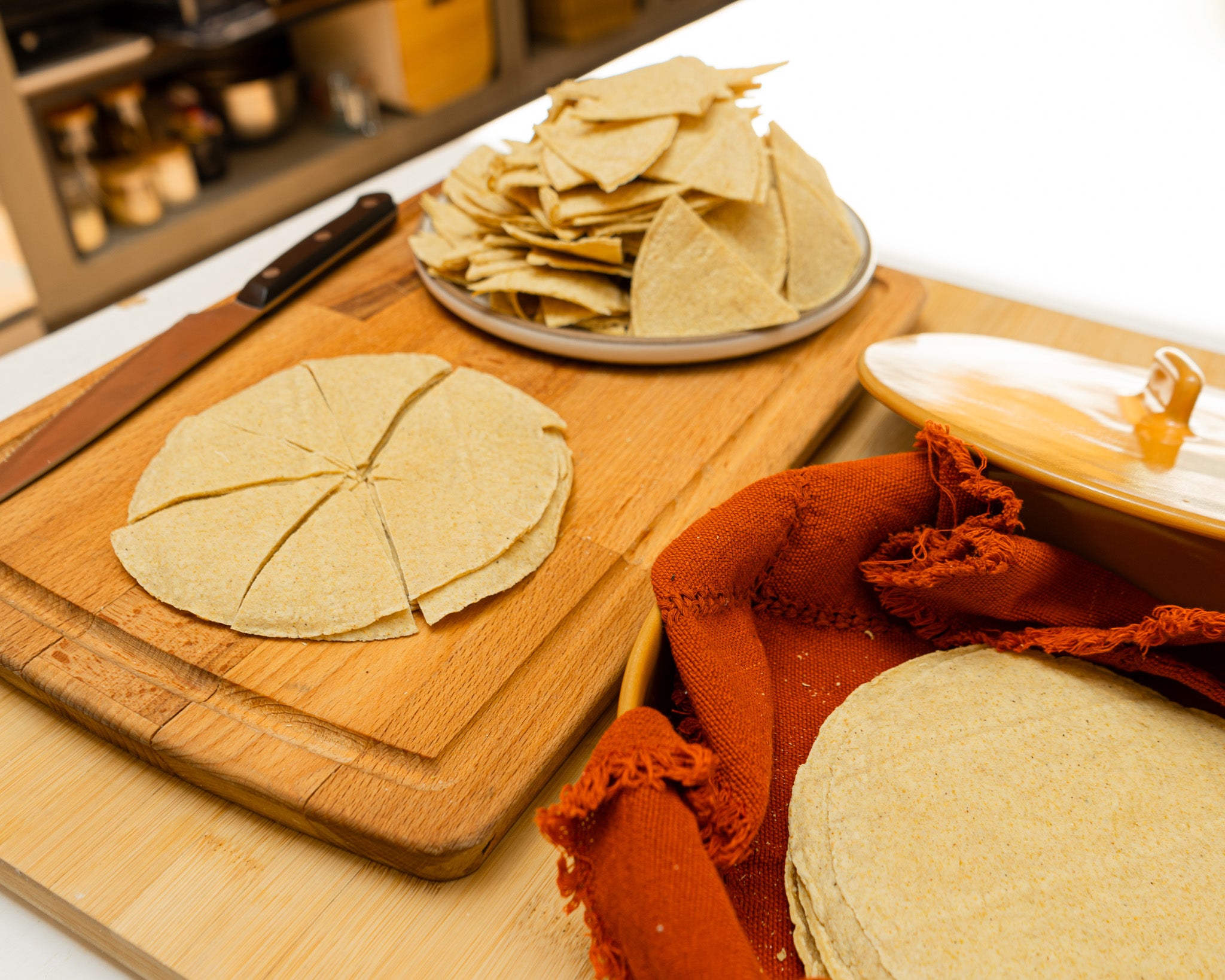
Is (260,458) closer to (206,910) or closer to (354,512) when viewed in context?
(354,512)

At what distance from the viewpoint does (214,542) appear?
0.96m

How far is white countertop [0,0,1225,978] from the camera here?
151 cm

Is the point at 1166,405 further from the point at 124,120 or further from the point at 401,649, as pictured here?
the point at 124,120

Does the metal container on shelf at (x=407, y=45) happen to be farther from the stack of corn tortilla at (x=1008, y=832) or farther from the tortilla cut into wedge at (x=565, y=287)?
the stack of corn tortilla at (x=1008, y=832)

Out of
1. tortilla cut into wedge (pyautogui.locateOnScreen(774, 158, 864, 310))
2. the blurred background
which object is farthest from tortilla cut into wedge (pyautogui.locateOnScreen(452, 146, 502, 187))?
the blurred background

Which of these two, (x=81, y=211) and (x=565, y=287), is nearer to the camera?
(x=565, y=287)

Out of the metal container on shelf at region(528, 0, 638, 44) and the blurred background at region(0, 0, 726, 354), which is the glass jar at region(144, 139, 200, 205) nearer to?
the blurred background at region(0, 0, 726, 354)

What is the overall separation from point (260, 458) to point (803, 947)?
746mm

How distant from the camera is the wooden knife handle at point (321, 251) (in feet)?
4.42

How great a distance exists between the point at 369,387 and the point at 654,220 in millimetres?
419

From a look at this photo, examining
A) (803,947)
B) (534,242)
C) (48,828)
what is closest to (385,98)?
(534,242)

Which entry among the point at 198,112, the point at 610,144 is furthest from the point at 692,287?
the point at 198,112

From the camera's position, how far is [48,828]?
0.80 m

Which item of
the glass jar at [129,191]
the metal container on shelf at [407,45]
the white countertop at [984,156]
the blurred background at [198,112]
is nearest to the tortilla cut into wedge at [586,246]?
the white countertop at [984,156]
